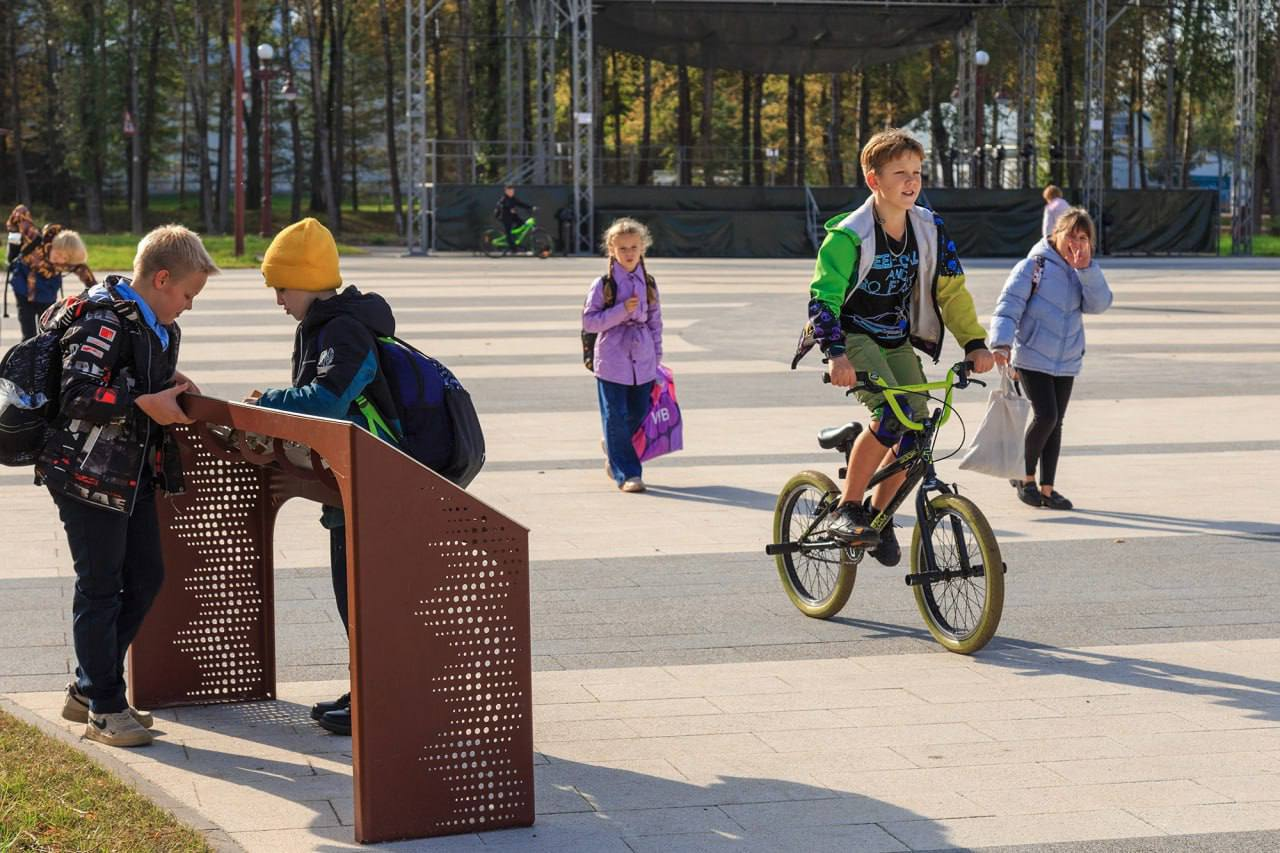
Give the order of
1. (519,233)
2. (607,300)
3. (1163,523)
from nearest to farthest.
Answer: (1163,523)
(607,300)
(519,233)

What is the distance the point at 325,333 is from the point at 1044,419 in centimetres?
545

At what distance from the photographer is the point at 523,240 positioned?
3694cm

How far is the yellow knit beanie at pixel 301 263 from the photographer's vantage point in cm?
480

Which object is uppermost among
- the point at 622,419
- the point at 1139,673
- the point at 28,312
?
the point at 28,312

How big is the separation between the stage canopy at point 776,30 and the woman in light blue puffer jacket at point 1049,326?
28.8m

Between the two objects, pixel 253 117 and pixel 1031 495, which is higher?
pixel 253 117

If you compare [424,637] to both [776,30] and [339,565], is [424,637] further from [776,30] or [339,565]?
[776,30]

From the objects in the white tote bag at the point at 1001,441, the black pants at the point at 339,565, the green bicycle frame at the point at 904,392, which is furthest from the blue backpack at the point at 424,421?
the white tote bag at the point at 1001,441

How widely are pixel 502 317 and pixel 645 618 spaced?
1433 centimetres

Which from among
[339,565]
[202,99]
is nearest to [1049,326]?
[339,565]

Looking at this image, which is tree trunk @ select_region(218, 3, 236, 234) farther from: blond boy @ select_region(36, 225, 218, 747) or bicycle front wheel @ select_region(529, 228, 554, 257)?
blond boy @ select_region(36, 225, 218, 747)

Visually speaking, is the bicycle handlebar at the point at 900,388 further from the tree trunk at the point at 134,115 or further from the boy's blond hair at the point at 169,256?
the tree trunk at the point at 134,115

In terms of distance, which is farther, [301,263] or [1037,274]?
[1037,274]

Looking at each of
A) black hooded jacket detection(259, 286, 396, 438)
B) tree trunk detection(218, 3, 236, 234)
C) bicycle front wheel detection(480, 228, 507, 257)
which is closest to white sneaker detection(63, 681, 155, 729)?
black hooded jacket detection(259, 286, 396, 438)
